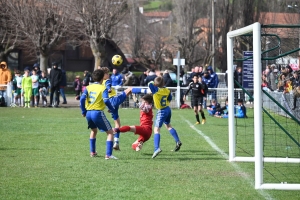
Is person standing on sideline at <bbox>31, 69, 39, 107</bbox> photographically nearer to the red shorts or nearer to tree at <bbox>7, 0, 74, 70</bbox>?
tree at <bbox>7, 0, 74, 70</bbox>

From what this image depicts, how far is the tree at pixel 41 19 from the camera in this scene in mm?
42969

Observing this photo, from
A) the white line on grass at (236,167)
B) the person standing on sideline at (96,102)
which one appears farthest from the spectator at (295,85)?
the person standing on sideline at (96,102)

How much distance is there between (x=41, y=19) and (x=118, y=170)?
3373 centimetres

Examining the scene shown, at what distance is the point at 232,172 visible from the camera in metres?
11.2

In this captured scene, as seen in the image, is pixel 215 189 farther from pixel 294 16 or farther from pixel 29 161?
pixel 294 16

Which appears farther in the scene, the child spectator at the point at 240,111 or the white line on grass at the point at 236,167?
the child spectator at the point at 240,111

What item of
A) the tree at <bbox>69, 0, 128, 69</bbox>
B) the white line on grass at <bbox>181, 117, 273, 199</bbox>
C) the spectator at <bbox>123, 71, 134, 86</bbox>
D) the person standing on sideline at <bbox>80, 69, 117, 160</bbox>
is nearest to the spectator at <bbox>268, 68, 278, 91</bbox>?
the white line on grass at <bbox>181, 117, 273, 199</bbox>

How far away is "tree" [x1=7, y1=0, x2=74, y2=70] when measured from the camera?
43.0 metres

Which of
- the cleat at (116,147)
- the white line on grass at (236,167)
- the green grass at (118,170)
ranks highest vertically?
the cleat at (116,147)

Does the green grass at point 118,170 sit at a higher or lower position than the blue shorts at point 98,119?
lower

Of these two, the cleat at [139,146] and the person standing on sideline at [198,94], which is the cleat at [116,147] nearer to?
the cleat at [139,146]

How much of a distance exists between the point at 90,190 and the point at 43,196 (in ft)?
2.39

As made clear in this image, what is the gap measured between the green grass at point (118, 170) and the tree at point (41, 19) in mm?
25325

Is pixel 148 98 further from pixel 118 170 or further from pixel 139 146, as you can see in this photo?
pixel 118 170
